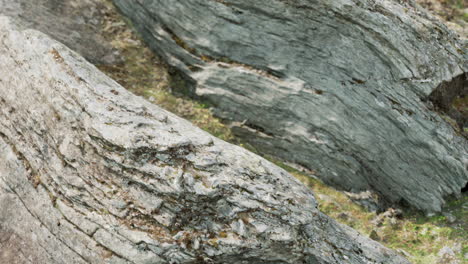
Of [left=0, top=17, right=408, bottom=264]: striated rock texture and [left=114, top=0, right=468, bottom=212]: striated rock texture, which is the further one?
[left=114, top=0, right=468, bottom=212]: striated rock texture

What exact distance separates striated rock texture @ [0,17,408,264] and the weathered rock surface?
6.74 metres

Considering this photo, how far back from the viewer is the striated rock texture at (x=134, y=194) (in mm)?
9578

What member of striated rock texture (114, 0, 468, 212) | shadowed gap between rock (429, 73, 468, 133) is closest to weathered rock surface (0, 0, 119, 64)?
striated rock texture (114, 0, 468, 212)

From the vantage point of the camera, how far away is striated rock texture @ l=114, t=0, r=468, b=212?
1542cm

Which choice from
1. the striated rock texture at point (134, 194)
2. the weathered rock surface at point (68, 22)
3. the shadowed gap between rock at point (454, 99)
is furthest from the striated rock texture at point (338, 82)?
the striated rock texture at point (134, 194)

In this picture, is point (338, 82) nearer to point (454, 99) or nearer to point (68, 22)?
point (454, 99)

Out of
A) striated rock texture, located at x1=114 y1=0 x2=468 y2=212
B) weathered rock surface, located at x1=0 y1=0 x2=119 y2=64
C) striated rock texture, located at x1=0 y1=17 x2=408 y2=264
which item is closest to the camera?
striated rock texture, located at x1=0 y1=17 x2=408 y2=264

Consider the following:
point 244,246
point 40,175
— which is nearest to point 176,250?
point 244,246

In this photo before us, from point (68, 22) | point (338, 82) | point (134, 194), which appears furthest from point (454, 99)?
point (68, 22)

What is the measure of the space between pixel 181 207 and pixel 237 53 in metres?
10.1

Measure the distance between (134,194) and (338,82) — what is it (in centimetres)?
1056

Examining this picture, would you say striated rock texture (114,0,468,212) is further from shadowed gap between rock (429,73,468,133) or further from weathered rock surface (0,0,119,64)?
weathered rock surface (0,0,119,64)

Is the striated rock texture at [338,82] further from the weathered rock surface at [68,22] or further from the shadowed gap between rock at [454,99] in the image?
the weathered rock surface at [68,22]

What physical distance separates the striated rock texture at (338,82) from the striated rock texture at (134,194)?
537 centimetres
